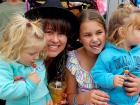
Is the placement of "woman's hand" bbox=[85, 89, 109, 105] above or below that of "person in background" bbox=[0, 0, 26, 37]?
below

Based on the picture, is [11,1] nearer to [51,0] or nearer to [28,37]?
[51,0]

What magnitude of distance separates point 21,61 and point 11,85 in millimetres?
153

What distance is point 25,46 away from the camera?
1728mm

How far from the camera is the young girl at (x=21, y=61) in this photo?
1690 mm

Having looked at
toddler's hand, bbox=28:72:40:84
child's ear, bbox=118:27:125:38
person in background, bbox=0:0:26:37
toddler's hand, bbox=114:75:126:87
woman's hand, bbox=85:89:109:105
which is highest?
person in background, bbox=0:0:26:37

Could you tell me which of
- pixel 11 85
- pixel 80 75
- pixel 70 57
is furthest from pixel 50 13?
pixel 11 85

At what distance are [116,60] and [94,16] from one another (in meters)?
0.32

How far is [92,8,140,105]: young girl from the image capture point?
1.92 metres

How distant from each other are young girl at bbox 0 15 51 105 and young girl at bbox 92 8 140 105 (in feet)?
1.22

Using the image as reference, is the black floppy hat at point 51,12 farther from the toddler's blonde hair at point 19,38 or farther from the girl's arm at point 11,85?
the girl's arm at point 11,85

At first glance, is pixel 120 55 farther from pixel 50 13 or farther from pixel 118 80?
pixel 50 13

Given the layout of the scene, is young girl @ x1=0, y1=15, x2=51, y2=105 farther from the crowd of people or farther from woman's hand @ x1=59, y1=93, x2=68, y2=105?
woman's hand @ x1=59, y1=93, x2=68, y2=105

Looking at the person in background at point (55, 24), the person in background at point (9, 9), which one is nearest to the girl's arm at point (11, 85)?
the person in background at point (55, 24)

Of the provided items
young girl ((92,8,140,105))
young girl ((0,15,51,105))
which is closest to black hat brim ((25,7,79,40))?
young girl ((0,15,51,105))
